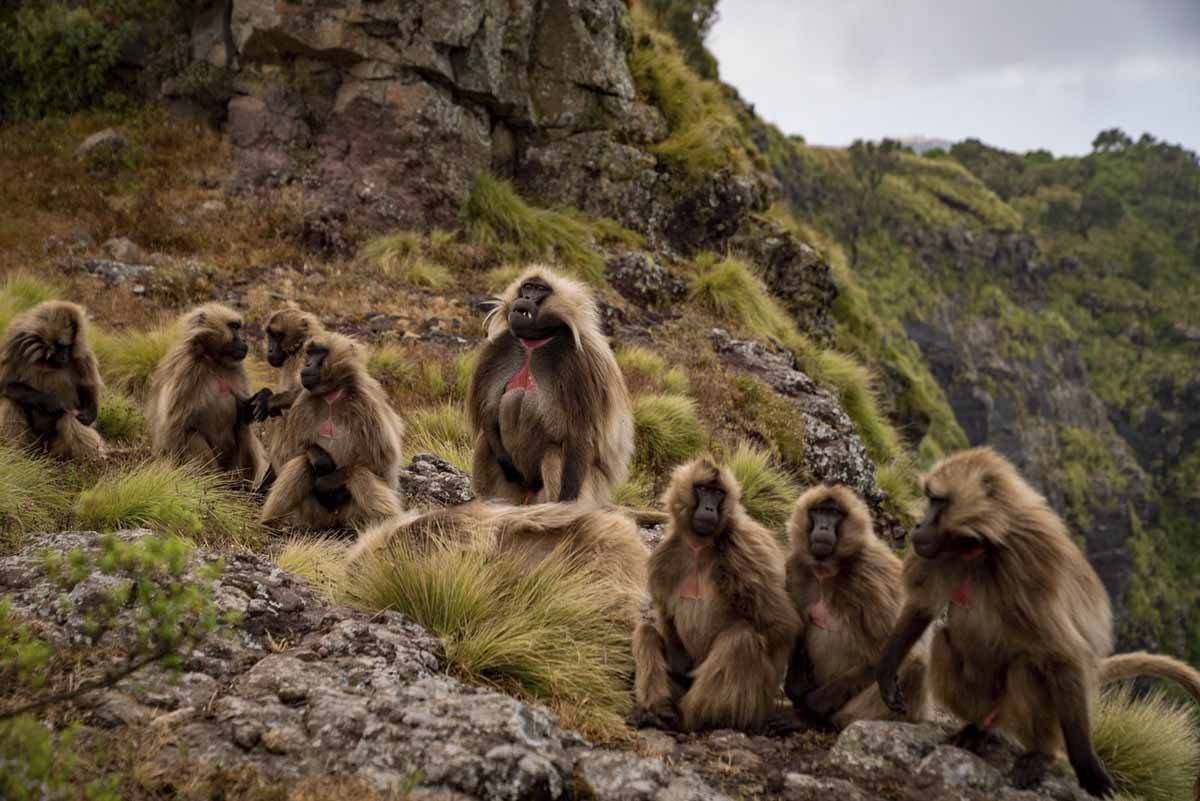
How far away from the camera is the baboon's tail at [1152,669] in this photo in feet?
15.5

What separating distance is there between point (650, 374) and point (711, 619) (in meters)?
6.50

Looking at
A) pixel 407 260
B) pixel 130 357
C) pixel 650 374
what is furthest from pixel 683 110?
pixel 130 357

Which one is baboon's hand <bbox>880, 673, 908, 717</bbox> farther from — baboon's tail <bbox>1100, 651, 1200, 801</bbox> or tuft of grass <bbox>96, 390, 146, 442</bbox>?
tuft of grass <bbox>96, 390, 146, 442</bbox>

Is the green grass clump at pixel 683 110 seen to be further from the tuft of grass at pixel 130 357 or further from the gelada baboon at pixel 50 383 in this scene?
the gelada baboon at pixel 50 383

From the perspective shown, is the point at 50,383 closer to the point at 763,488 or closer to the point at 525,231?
the point at 763,488

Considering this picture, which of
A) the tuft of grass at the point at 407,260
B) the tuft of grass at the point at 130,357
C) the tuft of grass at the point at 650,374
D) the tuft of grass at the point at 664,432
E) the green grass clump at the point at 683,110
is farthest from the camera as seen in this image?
the green grass clump at the point at 683,110

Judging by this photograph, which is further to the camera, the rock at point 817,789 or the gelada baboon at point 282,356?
the gelada baboon at point 282,356

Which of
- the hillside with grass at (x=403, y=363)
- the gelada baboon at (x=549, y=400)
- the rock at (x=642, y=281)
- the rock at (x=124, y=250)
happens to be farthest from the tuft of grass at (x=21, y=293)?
the rock at (x=642, y=281)

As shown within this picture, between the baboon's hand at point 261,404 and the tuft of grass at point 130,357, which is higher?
the baboon's hand at point 261,404

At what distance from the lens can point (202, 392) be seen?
7.14 m

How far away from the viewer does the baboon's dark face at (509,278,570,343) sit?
6344mm

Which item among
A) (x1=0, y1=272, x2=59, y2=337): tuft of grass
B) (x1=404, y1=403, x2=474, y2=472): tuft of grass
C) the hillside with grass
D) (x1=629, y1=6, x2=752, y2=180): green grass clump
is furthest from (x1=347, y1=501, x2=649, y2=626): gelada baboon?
(x1=629, y1=6, x2=752, y2=180): green grass clump

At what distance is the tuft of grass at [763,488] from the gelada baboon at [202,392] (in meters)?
3.88

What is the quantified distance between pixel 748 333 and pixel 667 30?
38.0 ft
